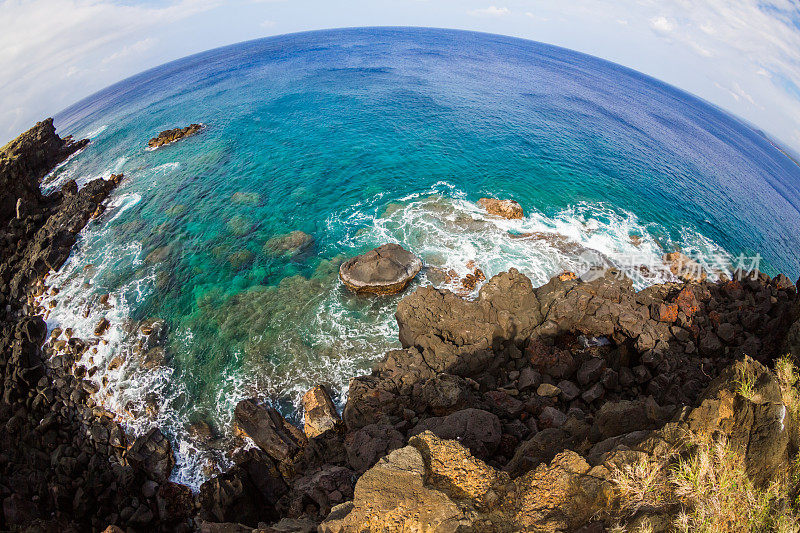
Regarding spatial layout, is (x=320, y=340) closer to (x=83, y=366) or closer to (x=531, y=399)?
(x=531, y=399)

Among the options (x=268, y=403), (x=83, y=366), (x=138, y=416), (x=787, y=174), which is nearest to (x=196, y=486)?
(x=268, y=403)

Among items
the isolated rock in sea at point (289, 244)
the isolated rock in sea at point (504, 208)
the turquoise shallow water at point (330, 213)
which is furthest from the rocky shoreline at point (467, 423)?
the isolated rock in sea at point (289, 244)

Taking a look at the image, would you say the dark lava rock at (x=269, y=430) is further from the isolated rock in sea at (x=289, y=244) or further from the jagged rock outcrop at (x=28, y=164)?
the jagged rock outcrop at (x=28, y=164)

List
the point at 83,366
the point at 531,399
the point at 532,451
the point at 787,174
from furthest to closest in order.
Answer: the point at 787,174
the point at 83,366
the point at 531,399
the point at 532,451

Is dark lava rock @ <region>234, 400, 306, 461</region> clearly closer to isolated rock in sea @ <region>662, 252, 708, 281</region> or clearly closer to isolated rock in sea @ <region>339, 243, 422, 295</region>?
isolated rock in sea @ <region>339, 243, 422, 295</region>

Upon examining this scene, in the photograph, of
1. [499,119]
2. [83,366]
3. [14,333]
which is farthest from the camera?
[499,119]

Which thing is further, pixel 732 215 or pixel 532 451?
pixel 732 215

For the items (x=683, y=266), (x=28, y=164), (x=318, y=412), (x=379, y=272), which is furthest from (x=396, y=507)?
(x=28, y=164)
